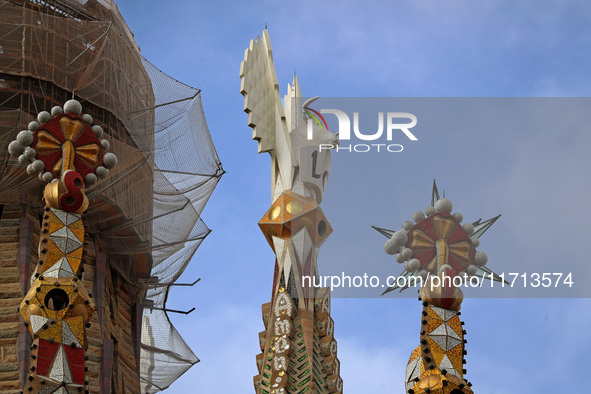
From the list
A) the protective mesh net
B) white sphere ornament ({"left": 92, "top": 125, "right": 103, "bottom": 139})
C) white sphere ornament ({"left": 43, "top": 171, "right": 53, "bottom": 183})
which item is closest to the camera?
white sphere ornament ({"left": 43, "top": 171, "right": 53, "bottom": 183})

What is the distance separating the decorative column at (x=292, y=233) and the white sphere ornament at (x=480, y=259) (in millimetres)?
8160

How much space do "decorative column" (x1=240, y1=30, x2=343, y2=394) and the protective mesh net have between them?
111 inches

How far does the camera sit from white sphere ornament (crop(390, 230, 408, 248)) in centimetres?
2695

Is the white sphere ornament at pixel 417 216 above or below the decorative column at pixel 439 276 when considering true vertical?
above

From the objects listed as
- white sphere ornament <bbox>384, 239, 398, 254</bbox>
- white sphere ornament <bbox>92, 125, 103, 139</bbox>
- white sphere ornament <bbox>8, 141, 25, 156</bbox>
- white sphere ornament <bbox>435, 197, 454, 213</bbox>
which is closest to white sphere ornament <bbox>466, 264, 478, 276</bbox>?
white sphere ornament <bbox>435, 197, 454, 213</bbox>

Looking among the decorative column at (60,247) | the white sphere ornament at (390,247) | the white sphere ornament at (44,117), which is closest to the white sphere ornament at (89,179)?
the decorative column at (60,247)

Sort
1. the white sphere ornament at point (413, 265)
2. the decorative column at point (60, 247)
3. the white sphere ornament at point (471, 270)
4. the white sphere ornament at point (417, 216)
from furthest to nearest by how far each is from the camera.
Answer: the white sphere ornament at point (417, 216) → the white sphere ornament at point (471, 270) → the white sphere ornament at point (413, 265) → the decorative column at point (60, 247)

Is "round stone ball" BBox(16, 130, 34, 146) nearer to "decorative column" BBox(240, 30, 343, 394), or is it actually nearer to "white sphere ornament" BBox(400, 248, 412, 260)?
"white sphere ornament" BBox(400, 248, 412, 260)

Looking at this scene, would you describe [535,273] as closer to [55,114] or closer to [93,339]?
[55,114]

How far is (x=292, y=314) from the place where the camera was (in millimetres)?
35344

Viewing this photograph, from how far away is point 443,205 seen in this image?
27.6 m

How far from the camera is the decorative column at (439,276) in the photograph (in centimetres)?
2547

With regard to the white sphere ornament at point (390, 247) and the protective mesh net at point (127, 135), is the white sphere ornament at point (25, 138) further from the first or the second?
the protective mesh net at point (127, 135)

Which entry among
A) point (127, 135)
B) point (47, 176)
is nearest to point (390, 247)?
point (47, 176)
